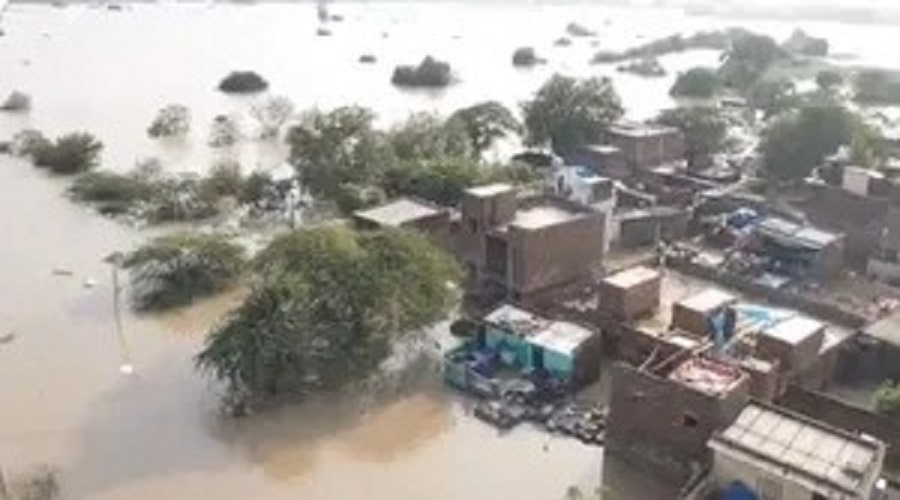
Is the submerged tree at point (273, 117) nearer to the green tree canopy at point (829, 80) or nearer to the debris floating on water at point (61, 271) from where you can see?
the debris floating on water at point (61, 271)

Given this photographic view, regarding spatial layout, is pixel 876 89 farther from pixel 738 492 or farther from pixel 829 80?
pixel 738 492

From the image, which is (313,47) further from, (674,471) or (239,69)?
(674,471)

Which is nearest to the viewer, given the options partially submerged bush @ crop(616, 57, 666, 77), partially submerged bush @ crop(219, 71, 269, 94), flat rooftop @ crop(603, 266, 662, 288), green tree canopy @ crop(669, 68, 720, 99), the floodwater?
the floodwater

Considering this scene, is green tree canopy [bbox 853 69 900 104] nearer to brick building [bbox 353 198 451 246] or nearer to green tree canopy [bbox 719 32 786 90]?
green tree canopy [bbox 719 32 786 90]

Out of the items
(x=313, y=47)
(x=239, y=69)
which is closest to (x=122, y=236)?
(x=239, y=69)

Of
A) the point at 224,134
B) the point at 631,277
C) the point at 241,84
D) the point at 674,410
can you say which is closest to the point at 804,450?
the point at 674,410

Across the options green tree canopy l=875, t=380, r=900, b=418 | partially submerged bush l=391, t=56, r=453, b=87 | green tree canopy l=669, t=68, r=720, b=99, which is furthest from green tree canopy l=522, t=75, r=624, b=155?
partially submerged bush l=391, t=56, r=453, b=87

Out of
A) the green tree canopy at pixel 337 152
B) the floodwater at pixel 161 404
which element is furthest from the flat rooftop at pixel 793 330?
the green tree canopy at pixel 337 152

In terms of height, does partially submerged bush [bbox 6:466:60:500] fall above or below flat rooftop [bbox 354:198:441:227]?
below
